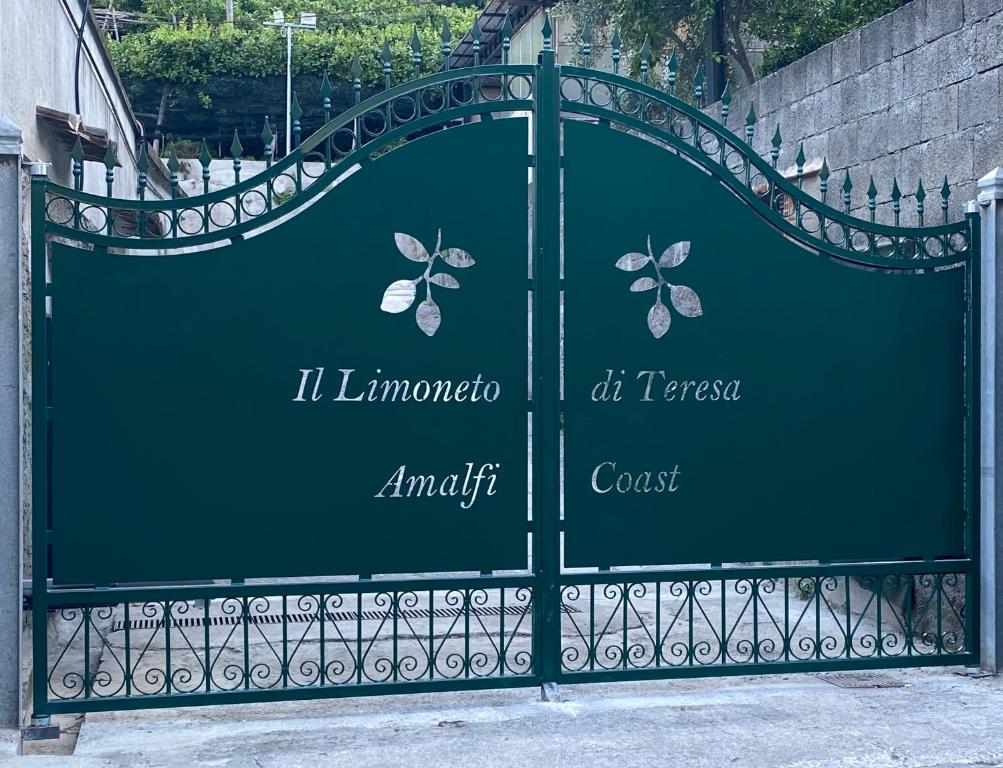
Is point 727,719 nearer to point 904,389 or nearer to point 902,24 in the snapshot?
point 904,389

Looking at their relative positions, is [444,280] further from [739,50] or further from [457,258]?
[739,50]

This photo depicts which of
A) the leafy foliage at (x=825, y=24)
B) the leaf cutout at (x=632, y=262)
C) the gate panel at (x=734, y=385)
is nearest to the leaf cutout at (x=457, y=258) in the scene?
the gate panel at (x=734, y=385)

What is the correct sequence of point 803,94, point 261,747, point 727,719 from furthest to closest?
point 803,94, point 727,719, point 261,747

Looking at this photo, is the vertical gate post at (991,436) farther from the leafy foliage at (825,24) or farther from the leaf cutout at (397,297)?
the leafy foliage at (825,24)

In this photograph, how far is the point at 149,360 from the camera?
15.8 feet

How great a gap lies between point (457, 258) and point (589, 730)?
81.8 inches

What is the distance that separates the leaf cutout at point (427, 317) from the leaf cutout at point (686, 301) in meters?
1.11

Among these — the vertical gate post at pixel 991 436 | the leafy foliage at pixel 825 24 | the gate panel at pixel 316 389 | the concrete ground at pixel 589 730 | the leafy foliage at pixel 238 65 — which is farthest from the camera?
the leafy foliage at pixel 238 65

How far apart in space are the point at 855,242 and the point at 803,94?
1.67 m

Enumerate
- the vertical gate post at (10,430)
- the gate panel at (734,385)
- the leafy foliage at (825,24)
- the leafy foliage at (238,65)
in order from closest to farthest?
the vertical gate post at (10,430), the gate panel at (734,385), the leafy foliage at (825,24), the leafy foliage at (238,65)

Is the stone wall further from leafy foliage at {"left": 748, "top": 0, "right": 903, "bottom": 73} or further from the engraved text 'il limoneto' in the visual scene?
leafy foliage at {"left": 748, "top": 0, "right": 903, "bottom": 73}

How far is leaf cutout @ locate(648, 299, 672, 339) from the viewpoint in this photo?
5.31 metres

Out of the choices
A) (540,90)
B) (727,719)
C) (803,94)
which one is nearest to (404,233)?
(540,90)

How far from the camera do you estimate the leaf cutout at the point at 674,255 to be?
5312 millimetres
